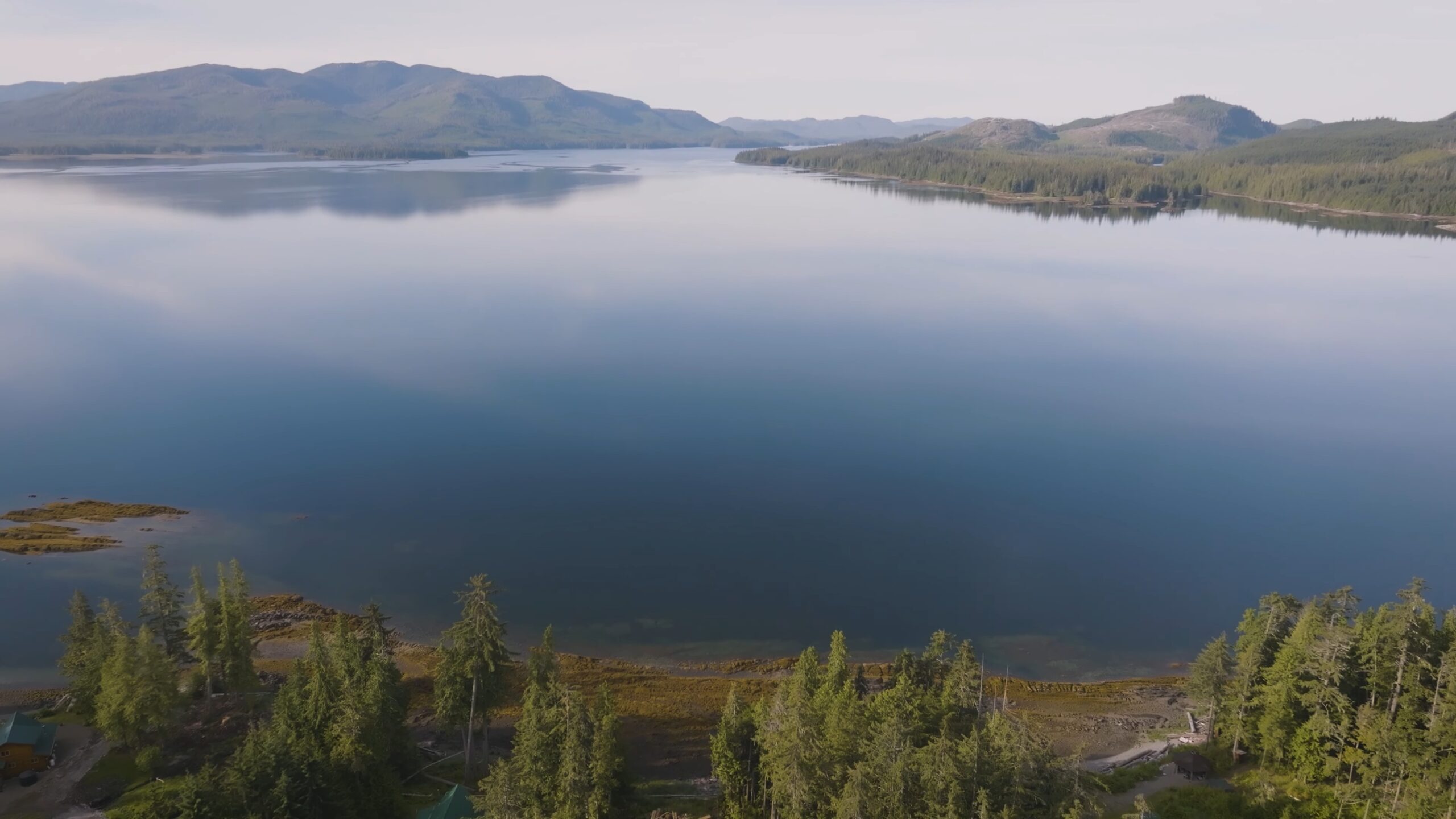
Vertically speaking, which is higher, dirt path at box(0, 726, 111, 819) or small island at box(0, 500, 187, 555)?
small island at box(0, 500, 187, 555)

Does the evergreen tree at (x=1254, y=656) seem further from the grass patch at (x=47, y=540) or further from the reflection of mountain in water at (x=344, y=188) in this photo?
the reflection of mountain in water at (x=344, y=188)

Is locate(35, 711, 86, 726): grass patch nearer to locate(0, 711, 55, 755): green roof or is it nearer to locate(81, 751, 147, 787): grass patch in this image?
locate(0, 711, 55, 755): green roof

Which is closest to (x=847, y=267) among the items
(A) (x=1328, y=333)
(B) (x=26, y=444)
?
(A) (x=1328, y=333)

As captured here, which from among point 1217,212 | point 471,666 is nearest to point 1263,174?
point 1217,212

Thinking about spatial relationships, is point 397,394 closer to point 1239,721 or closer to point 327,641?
point 327,641

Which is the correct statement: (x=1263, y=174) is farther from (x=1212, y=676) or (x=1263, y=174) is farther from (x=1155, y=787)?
(x=1155, y=787)

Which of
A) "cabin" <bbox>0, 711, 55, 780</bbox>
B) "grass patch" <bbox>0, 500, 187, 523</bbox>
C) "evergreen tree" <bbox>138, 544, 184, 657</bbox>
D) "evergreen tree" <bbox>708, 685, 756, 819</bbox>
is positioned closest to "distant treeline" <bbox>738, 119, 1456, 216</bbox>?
"grass patch" <bbox>0, 500, 187, 523</bbox>
